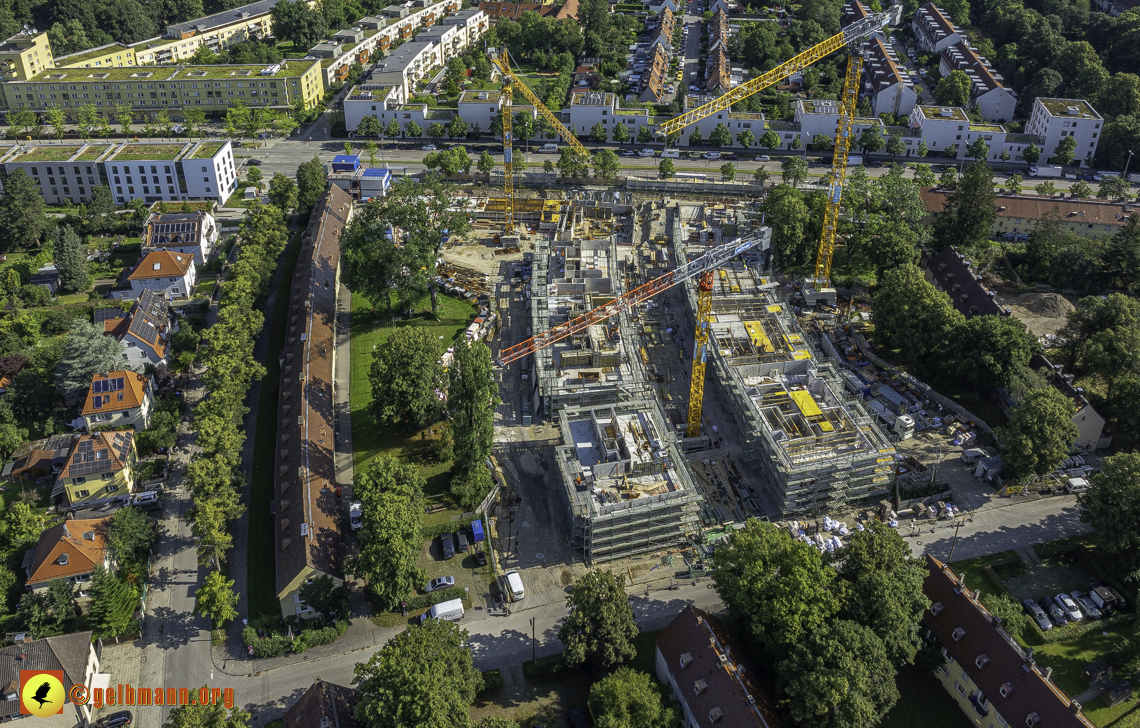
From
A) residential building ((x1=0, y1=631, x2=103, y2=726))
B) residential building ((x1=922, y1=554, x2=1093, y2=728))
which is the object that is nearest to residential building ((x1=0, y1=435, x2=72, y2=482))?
residential building ((x1=0, y1=631, x2=103, y2=726))

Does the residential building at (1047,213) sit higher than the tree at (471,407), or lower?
higher

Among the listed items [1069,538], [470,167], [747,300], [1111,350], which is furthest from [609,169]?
[1069,538]

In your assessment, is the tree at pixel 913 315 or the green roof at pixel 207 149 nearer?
the tree at pixel 913 315

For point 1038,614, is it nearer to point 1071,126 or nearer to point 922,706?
point 922,706

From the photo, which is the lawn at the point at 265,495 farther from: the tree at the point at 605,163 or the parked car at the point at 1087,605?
the parked car at the point at 1087,605

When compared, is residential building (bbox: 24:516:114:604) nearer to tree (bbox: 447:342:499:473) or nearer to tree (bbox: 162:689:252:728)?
tree (bbox: 162:689:252:728)

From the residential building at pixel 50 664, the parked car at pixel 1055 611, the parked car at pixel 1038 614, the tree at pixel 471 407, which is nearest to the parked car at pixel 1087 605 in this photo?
the parked car at pixel 1055 611
